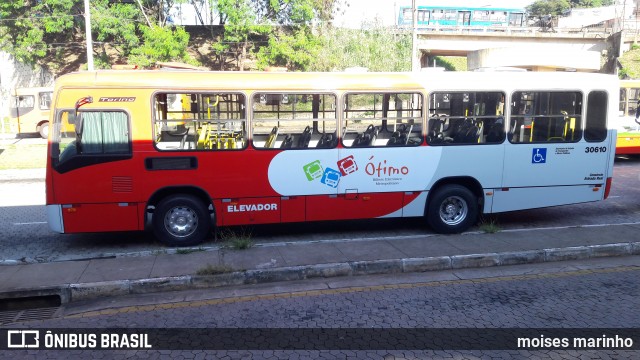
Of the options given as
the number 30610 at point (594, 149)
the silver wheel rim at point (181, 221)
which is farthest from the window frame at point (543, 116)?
the silver wheel rim at point (181, 221)

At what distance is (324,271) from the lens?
6812 millimetres

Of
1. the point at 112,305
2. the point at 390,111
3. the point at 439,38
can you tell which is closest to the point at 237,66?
the point at 439,38

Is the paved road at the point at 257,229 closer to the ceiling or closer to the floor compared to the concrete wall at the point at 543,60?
closer to the floor

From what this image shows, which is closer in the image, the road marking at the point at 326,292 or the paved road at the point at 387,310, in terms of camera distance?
the paved road at the point at 387,310

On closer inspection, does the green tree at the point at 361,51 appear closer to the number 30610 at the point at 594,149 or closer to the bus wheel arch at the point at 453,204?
the number 30610 at the point at 594,149

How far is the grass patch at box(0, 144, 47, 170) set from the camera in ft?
57.5

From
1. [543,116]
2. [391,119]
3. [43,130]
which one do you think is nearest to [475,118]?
[543,116]

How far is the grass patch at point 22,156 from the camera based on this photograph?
1753 centimetres

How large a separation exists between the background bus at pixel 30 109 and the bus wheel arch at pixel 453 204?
25.0 meters

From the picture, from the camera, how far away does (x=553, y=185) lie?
29.9ft

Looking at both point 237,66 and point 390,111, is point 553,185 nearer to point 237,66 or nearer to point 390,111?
point 390,111

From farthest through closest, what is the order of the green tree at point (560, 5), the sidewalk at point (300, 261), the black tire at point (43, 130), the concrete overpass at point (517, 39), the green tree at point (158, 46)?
the green tree at point (560, 5) < the concrete overpass at point (517, 39) < the green tree at point (158, 46) < the black tire at point (43, 130) < the sidewalk at point (300, 261)

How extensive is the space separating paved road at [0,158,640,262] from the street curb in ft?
4.93

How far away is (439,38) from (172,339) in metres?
52.1
